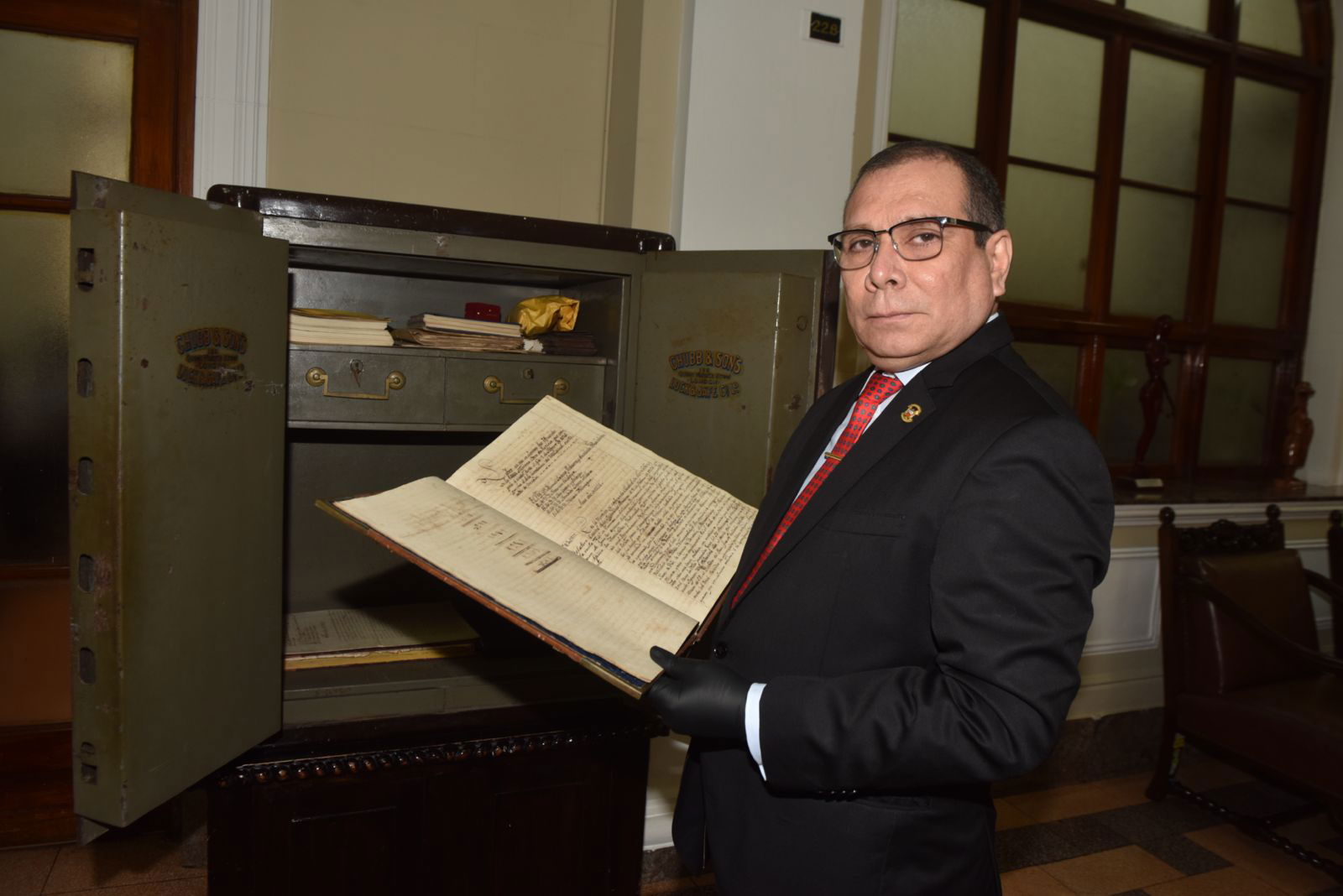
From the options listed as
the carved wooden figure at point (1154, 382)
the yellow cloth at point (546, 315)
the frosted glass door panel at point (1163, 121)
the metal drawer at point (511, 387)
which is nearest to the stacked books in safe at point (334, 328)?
the metal drawer at point (511, 387)

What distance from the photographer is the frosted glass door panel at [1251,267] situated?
436 centimetres

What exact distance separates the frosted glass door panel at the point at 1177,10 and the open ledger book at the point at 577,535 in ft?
11.8

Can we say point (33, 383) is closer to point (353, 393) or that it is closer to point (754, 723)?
point (353, 393)

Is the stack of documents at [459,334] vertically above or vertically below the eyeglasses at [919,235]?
below

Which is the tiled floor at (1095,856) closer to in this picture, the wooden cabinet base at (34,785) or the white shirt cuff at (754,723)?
the wooden cabinet base at (34,785)

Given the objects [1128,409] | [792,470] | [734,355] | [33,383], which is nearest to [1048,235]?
[1128,409]

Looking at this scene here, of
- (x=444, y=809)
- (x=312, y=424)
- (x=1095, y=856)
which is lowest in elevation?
(x=1095, y=856)

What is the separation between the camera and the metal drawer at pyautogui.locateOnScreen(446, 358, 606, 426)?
83.5 inches

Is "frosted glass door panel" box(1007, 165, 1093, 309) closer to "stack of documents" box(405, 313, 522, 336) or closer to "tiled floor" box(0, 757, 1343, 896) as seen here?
"tiled floor" box(0, 757, 1343, 896)

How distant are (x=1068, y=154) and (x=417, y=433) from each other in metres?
3.00

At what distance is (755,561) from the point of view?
1376 mm

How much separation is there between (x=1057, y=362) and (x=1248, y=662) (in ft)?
4.63

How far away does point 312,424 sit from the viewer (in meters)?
2.00

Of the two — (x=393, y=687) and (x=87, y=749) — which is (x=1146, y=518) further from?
(x=87, y=749)
